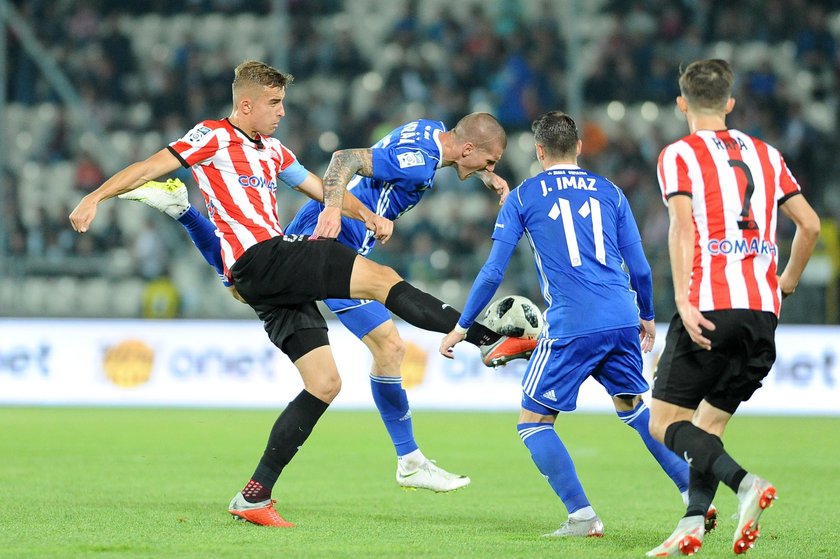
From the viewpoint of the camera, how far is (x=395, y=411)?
24.6ft

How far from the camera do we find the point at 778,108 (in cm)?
1781

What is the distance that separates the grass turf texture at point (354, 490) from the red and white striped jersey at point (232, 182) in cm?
147

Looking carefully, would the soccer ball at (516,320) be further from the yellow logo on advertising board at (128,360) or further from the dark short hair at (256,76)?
the yellow logo on advertising board at (128,360)

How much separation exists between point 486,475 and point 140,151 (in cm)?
1079

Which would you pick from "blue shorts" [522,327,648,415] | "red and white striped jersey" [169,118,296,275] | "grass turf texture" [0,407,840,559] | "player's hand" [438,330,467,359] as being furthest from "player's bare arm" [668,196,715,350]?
"red and white striped jersey" [169,118,296,275]

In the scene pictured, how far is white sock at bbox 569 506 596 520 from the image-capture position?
228 inches

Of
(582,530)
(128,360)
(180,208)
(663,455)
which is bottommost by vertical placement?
(128,360)

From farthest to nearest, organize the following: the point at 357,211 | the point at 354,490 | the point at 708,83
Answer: the point at 354,490 → the point at 357,211 → the point at 708,83

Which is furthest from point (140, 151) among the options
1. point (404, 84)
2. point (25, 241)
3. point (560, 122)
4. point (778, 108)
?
point (560, 122)

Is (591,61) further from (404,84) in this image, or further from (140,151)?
(140,151)

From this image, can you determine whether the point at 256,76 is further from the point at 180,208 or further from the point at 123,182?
the point at 180,208

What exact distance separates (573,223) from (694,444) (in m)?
1.31

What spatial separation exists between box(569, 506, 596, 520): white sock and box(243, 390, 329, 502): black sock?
4.61 ft

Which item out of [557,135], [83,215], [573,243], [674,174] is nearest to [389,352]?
[573,243]
